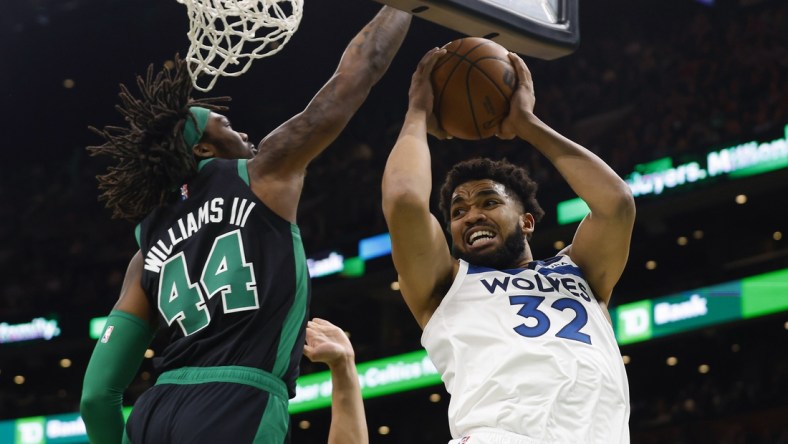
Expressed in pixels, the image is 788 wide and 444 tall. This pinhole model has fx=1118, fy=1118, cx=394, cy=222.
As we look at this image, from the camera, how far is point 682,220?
1450cm

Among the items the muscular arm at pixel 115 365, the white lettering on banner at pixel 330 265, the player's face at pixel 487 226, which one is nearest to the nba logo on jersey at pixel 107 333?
the muscular arm at pixel 115 365

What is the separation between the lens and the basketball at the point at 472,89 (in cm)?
375

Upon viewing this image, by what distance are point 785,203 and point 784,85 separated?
1.61m

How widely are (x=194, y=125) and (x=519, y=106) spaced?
1.11 meters

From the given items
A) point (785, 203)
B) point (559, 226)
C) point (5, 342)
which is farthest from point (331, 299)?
point (785, 203)

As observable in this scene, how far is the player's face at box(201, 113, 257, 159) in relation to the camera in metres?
3.39

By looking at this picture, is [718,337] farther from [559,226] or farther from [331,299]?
[331,299]

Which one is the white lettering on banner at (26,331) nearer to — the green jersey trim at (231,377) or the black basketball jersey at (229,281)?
the black basketball jersey at (229,281)

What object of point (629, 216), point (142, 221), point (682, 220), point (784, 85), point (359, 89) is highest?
point (359, 89)

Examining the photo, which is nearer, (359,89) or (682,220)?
(359,89)

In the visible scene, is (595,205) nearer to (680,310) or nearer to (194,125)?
(194,125)

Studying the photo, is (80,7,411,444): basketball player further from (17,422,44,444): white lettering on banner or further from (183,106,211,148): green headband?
(17,422,44,444): white lettering on banner

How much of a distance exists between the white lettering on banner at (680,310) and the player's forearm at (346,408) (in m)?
10.7

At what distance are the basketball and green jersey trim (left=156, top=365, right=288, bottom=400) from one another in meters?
1.23
